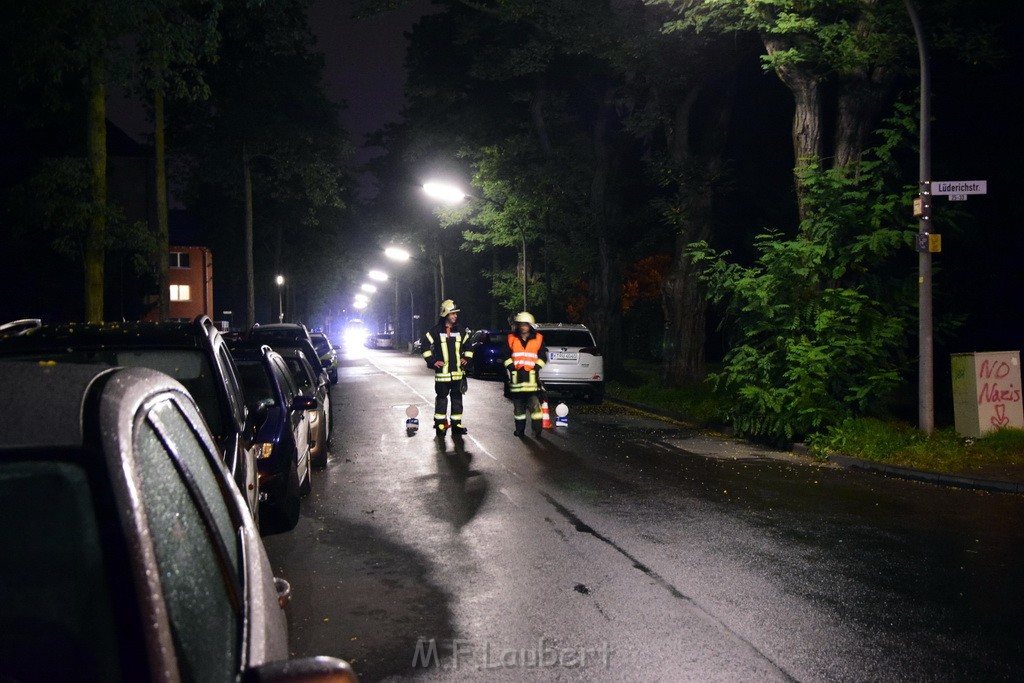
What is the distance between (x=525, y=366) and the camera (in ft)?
52.2

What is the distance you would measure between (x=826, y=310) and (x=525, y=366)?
15.2 ft

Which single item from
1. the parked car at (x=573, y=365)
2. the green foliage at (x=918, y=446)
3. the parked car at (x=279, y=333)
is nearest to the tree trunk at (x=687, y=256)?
the parked car at (x=573, y=365)

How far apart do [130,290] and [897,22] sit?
3472cm

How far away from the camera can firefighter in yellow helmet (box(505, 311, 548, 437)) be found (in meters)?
15.9

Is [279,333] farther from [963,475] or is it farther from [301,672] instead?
[301,672]

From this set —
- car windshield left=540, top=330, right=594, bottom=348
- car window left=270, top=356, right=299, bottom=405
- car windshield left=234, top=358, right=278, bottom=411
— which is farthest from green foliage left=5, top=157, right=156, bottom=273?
car window left=270, top=356, right=299, bottom=405

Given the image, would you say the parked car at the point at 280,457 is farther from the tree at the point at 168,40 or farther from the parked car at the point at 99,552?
the tree at the point at 168,40

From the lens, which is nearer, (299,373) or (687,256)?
(299,373)

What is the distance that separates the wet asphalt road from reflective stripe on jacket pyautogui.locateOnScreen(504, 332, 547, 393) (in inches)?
92.3

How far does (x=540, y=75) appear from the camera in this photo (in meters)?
36.2

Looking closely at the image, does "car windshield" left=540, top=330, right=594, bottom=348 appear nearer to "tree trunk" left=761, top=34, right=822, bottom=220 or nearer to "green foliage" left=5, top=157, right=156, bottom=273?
"tree trunk" left=761, top=34, right=822, bottom=220

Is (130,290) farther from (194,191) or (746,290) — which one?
(746,290)

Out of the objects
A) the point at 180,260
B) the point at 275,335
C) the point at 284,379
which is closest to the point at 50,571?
the point at 284,379

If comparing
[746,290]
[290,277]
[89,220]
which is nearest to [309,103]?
[290,277]
